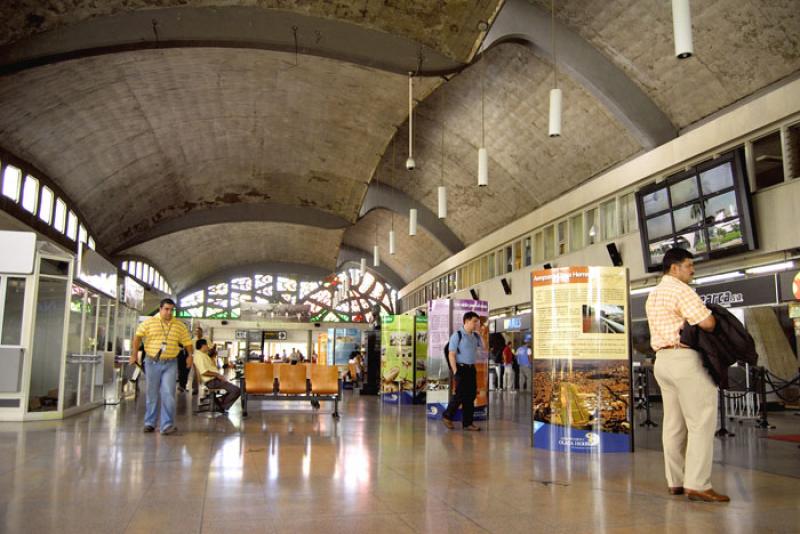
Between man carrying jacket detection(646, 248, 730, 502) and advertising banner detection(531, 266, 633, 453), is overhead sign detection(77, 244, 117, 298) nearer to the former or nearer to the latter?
advertising banner detection(531, 266, 633, 453)

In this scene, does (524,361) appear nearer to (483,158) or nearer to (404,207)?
(404,207)

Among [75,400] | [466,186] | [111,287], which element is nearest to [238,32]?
[111,287]

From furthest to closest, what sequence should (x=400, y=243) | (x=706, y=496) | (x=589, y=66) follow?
(x=400, y=243)
(x=589, y=66)
(x=706, y=496)

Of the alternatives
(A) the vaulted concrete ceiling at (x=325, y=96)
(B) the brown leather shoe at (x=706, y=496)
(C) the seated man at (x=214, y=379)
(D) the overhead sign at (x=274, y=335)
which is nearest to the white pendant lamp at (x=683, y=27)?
(B) the brown leather shoe at (x=706, y=496)

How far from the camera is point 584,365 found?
23.1ft

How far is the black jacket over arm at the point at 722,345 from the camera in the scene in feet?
14.4

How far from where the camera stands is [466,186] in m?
24.7

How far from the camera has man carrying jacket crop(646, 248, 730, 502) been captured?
4426 millimetres

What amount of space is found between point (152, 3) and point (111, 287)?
595 cm

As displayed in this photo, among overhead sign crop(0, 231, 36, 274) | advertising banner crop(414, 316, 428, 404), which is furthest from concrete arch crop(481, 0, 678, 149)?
overhead sign crop(0, 231, 36, 274)

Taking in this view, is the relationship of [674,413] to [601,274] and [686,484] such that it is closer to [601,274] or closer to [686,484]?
[686,484]

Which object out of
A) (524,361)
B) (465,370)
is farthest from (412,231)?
(465,370)

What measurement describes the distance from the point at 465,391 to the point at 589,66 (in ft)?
28.6

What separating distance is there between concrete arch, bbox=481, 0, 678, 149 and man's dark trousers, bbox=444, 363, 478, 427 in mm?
7925
